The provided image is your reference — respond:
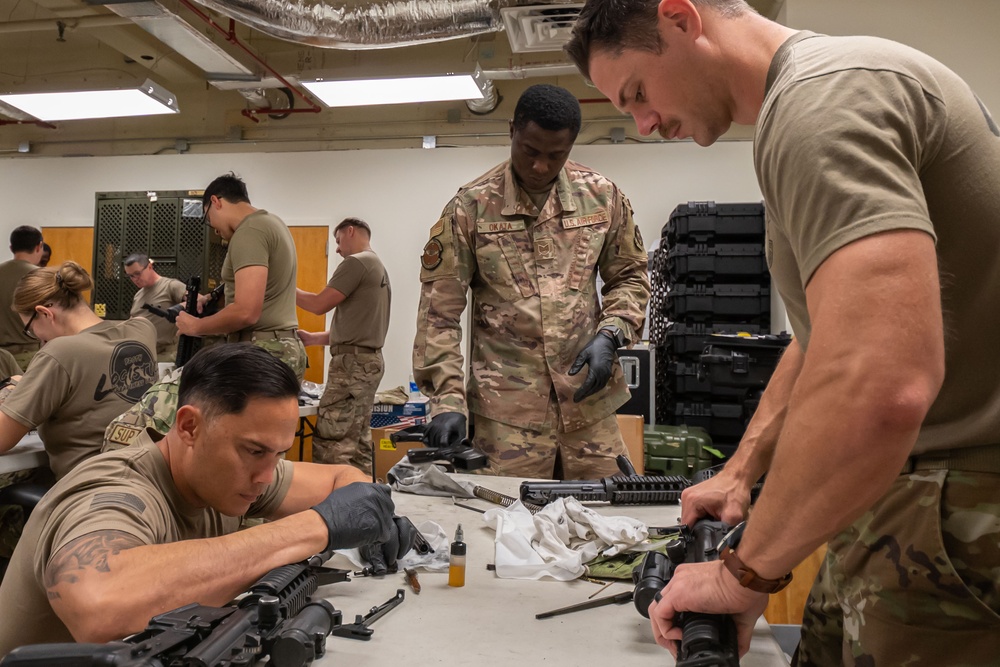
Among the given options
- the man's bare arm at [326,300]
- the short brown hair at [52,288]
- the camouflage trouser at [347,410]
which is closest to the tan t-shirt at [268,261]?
the short brown hair at [52,288]

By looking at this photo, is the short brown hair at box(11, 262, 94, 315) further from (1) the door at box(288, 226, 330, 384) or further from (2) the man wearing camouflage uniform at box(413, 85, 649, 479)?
(1) the door at box(288, 226, 330, 384)

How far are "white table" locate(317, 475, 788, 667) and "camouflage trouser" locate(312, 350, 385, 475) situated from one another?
9.06ft

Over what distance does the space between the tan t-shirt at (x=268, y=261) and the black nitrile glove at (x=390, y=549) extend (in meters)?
1.89

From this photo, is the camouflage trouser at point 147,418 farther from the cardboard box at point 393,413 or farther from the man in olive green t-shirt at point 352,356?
the cardboard box at point 393,413

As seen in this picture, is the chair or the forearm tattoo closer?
the forearm tattoo

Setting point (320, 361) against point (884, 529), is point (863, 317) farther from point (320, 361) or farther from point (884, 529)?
point (320, 361)

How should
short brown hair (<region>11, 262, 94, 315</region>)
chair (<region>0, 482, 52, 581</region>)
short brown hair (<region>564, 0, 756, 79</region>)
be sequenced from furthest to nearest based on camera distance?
short brown hair (<region>11, 262, 94, 315</region>) < chair (<region>0, 482, 52, 581</region>) < short brown hair (<region>564, 0, 756, 79</region>)

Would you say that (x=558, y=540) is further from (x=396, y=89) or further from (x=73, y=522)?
(x=396, y=89)

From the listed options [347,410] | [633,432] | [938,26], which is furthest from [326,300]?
[938,26]

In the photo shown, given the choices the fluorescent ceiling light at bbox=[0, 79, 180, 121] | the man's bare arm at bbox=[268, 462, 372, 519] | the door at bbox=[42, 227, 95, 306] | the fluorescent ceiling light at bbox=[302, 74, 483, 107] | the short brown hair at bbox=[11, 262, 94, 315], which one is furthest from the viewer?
the door at bbox=[42, 227, 95, 306]

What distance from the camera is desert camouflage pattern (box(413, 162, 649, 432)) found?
1946 millimetres

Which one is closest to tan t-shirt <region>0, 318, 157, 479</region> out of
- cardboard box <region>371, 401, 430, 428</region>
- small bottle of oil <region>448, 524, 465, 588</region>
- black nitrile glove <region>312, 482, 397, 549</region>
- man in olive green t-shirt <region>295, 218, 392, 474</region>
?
black nitrile glove <region>312, 482, 397, 549</region>

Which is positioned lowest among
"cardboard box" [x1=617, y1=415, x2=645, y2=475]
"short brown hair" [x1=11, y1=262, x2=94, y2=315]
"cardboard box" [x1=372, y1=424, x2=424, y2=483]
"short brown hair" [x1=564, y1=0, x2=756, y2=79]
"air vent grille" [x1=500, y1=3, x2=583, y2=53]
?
"cardboard box" [x1=372, y1=424, x2=424, y2=483]

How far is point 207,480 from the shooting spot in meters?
1.24
